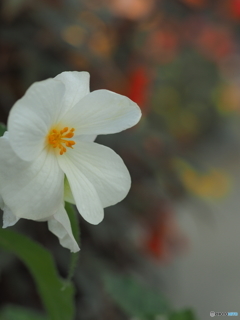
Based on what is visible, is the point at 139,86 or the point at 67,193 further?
the point at 139,86

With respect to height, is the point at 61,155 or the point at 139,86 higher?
the point at 61,155

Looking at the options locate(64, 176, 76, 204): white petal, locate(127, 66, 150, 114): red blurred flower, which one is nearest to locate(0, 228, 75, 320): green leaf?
locate(64, 176, 76, 204): white petal

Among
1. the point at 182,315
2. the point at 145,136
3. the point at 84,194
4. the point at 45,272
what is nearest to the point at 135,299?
the point at 182,315

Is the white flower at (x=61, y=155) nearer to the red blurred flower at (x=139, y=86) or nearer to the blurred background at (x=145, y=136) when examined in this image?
the blurred background at (x=145, y=136)

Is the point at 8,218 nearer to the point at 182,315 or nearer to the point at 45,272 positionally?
the point at 45,272

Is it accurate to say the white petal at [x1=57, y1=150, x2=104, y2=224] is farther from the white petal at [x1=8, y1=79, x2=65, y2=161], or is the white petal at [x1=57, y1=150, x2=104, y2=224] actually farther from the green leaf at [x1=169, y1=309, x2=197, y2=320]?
the green leaf at [x1=169, y1=309, x2=197, y2=320]

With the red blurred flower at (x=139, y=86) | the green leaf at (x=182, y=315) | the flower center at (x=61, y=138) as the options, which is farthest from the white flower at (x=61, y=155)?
the red blurred flower at (x=139, y=86)

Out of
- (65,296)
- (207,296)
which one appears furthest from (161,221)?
(65,296)
